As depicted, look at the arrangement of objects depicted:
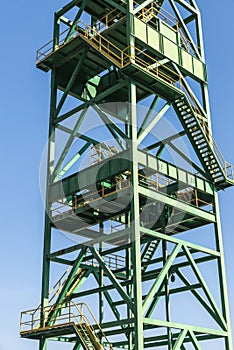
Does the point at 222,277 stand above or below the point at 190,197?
below

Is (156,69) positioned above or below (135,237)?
above

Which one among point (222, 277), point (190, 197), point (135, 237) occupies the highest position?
point (190, 197)

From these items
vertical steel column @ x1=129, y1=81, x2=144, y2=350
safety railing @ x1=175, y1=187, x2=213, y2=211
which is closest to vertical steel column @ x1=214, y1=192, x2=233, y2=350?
safety railing @ x1=175, y1=187, x2=213, y2=211

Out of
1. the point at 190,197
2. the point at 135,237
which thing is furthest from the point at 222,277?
the point at 135,237

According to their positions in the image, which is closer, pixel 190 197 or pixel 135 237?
pixel 135 237

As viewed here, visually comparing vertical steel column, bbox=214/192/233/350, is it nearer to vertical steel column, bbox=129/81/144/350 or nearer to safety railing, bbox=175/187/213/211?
safety railing, bbox=175/187/213/211

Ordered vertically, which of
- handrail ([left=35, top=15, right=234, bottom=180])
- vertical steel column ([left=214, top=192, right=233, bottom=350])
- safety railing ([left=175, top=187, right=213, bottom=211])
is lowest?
vertical steel column ([left=214, top=192, right=233, bottom=350])

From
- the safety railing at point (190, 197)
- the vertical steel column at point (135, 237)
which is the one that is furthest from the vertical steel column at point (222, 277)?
the vertical steel column at point (135, 237)

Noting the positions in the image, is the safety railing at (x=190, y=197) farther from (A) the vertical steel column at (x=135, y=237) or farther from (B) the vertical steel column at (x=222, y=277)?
(A) the vertical steel column at (x=135, y=237)

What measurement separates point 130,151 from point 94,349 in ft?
32.2

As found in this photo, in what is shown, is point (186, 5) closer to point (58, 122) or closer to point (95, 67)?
point (95, 67)

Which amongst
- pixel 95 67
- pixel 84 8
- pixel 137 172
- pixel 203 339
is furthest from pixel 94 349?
pixel 84 8

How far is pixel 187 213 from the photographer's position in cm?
3073

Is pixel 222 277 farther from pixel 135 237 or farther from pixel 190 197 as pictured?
pixel 135 237
